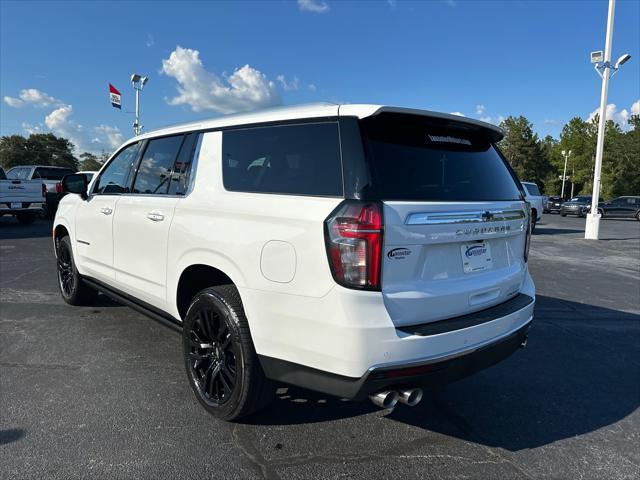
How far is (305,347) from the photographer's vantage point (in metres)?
2.31

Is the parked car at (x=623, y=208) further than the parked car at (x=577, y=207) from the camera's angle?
No

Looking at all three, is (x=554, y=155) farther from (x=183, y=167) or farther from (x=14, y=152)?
(x=183, y=167)

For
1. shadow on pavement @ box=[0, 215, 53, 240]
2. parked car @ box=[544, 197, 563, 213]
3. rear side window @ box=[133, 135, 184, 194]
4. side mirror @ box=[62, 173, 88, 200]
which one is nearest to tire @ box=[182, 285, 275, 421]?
rear side window @ box=[133, 135, 184, 194]

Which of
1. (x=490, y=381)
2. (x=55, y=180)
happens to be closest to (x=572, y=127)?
(x=55, y=180)

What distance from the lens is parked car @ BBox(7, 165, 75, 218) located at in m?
16.2

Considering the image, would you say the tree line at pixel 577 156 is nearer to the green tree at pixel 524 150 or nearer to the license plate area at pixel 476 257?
the green tree at pixel 524 150

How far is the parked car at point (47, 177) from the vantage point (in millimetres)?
16188

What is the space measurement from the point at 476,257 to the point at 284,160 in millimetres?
1243

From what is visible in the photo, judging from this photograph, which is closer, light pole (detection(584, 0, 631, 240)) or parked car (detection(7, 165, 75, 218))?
light pole (detection(584, 0, 631, 240))

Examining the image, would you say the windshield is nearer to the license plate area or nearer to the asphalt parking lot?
the asphalt parking lot

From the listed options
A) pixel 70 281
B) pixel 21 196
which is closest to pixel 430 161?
pixel 70 281

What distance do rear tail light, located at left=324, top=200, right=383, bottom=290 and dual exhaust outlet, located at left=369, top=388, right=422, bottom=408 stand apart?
555 millimetres

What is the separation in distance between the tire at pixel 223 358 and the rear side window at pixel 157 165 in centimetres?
110

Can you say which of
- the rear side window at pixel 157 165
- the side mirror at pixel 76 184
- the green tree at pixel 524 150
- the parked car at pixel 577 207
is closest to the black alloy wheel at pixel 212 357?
the rear side window at pixel 157 165
